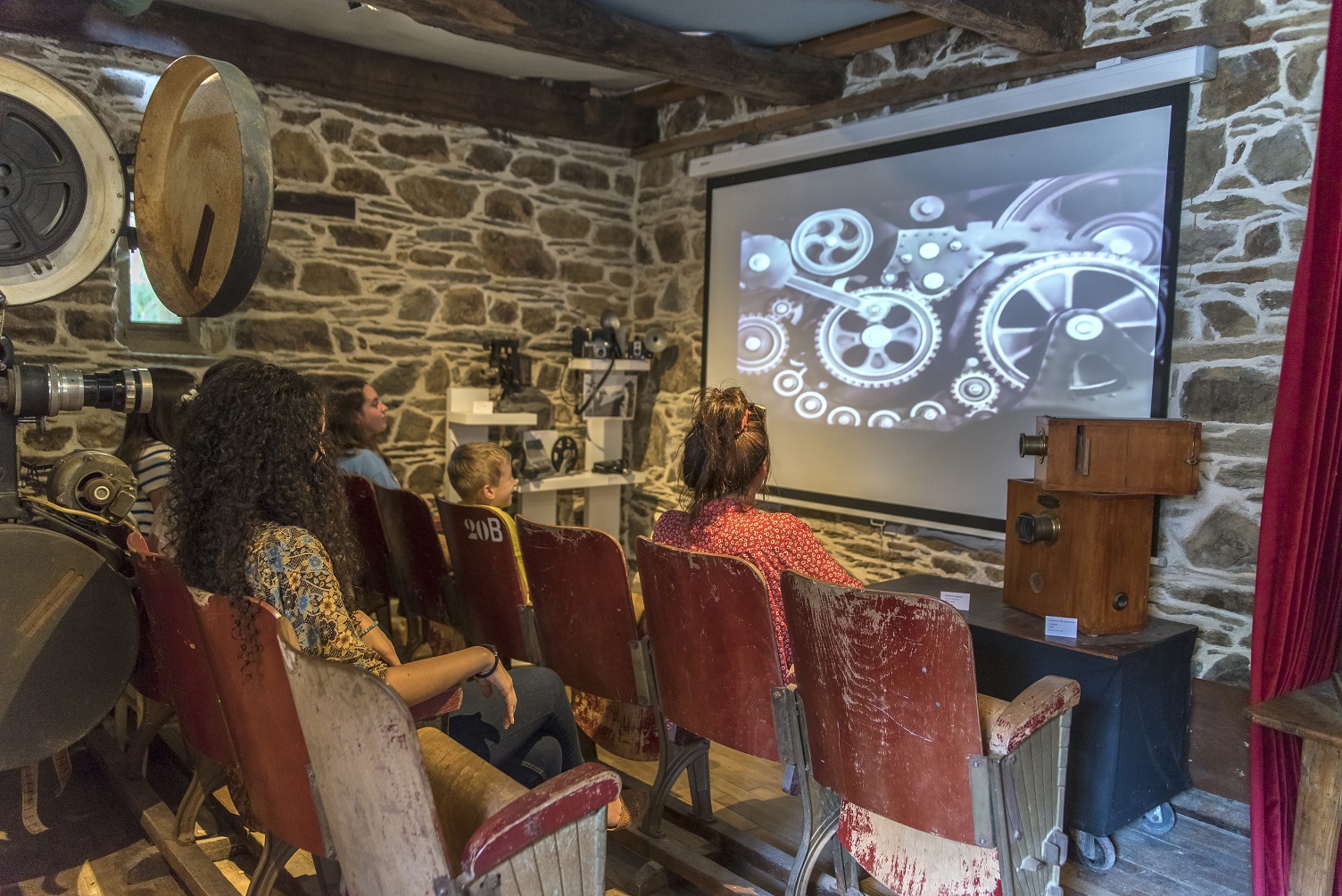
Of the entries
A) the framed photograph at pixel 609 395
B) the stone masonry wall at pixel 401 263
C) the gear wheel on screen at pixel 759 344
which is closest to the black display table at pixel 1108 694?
the gear wheel on screen at pixel 759 344

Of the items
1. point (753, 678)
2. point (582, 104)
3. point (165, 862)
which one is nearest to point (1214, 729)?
point (753, 678)

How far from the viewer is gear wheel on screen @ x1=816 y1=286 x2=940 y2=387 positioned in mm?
4004

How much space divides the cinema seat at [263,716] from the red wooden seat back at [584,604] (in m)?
0.83

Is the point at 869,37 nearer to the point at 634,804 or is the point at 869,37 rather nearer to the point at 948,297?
the point at 948,297

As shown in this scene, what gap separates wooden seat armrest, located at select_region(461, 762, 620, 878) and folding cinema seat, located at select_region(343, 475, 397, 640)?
212 centimetres

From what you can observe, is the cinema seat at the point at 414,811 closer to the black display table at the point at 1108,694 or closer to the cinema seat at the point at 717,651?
the cinema seat at the point at 717,651

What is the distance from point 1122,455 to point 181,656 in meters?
2.37

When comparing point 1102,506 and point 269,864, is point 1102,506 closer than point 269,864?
No

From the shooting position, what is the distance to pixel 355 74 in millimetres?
4418

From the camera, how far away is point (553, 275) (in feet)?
17.4

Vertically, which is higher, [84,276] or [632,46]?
[632,46]

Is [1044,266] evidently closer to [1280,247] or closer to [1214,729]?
[1280,247]

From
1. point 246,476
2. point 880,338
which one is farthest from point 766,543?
point 880,338

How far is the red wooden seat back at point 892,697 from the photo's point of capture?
5.40 feet
